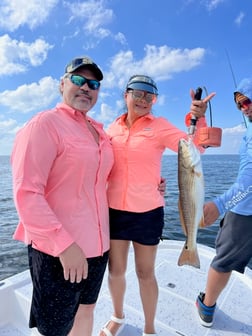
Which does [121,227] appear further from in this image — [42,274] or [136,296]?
[136,296]

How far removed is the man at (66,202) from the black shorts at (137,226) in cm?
33

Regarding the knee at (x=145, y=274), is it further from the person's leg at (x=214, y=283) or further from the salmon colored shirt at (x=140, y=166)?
the person's leg at (x=214, y=283)

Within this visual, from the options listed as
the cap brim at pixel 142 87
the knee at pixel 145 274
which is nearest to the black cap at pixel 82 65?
the cap brim at pixel 142 87

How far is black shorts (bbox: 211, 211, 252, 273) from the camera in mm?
2502

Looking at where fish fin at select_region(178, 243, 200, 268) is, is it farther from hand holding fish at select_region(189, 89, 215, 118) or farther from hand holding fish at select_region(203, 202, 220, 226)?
hand holding fish at select_region(189, 89, 215, 118)

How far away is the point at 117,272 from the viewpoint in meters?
2.53

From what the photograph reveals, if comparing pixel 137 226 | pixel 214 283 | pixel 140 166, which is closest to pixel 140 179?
pixel 140 166

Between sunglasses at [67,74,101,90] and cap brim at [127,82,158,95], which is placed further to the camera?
cap brim at [127,82,158,95]

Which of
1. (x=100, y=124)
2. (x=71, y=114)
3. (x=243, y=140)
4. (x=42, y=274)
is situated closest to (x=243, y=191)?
(x=243, y=140)

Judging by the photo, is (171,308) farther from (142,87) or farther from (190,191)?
(142,87)

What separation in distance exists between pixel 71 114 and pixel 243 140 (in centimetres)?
161

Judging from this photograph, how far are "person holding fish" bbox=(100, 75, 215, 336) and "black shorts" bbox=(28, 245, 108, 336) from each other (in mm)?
524

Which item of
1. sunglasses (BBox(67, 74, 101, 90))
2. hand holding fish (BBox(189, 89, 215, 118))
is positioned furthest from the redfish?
sunglasses (BBox(67, 74, 101, 90))

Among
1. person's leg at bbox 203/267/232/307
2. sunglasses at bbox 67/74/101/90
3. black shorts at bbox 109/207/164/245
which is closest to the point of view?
sunglasses at bbox 67/74/101/90
